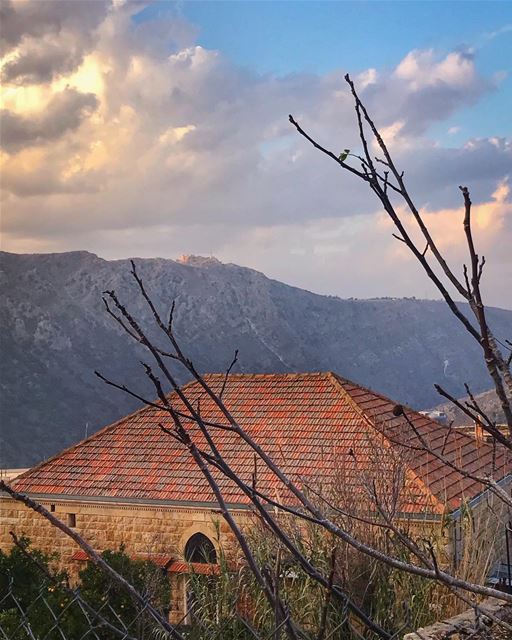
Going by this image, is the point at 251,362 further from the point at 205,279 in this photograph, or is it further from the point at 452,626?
the point at 452,626

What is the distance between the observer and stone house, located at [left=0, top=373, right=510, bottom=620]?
1368cm

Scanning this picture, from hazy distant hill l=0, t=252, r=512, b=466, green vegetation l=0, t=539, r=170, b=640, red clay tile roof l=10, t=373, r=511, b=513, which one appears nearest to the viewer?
green vegetation l=0, t=539, r=170, b=640

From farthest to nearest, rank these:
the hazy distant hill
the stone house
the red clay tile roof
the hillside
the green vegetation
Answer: the hazy distant hill
the hillside
the red clay tile roof
the stone house
the green vegetation

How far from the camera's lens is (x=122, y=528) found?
14.8 m

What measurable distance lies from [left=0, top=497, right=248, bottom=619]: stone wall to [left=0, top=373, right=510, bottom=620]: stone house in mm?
19

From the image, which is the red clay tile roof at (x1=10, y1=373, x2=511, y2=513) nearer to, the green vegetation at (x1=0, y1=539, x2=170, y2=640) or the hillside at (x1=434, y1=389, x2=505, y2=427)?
the green vegetation at (x1=0, y1=539, x2=170, y2=640)

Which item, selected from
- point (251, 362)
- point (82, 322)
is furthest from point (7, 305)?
point (251, 362)

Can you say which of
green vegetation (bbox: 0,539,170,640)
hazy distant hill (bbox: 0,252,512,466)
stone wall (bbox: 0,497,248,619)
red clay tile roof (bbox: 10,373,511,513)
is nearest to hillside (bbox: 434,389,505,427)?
red clay tile roof (bbox: 10,373,511,513)

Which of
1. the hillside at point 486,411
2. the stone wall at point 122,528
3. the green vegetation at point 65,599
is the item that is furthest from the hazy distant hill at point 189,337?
the green vegetation at point 65,599

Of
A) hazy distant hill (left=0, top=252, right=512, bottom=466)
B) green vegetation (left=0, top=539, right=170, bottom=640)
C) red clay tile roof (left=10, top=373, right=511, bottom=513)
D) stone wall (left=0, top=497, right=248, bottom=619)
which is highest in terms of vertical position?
hazy distant hill (left=0, top=252, right=512, bottom=466)

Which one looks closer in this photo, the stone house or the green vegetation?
the green vegetation

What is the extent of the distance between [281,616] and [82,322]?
87.4m

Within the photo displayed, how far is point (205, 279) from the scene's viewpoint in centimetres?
10731

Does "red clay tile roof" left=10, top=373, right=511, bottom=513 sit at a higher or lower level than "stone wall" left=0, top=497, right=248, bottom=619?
higher
